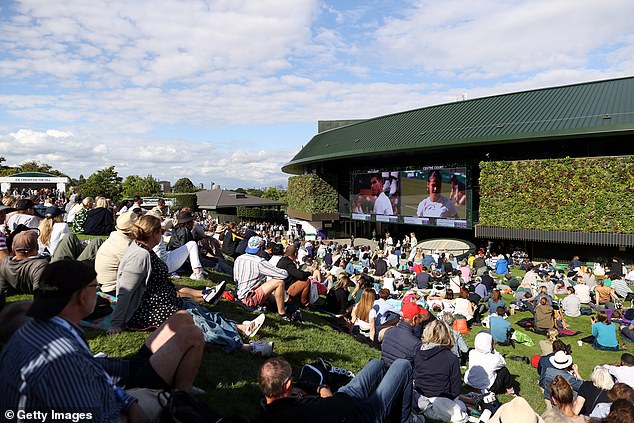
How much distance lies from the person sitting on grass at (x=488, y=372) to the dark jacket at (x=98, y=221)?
33.0 feet

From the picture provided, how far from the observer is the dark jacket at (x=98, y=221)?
1223 cm

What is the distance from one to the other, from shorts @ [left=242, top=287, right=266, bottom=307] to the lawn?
0.62ft

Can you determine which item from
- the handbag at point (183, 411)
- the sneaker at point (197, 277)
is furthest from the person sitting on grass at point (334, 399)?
the sneaker at point (197, 277)

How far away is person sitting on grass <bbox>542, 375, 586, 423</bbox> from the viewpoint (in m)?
5.12

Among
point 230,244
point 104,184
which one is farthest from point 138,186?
point 230,244

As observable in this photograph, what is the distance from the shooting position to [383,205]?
3644cm

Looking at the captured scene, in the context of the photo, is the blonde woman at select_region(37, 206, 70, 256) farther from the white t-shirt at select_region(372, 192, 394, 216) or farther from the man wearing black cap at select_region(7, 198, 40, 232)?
the white t-shirt at select_region(372, 192, 394, 216)

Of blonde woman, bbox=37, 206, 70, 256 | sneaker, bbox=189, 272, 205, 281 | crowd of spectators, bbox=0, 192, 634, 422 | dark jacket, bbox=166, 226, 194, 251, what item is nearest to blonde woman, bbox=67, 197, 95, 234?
crowd of spectators, bbox=0, 192, 634, 422

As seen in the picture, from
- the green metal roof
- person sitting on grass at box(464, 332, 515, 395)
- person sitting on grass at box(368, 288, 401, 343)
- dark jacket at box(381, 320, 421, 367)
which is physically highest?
the green metal roof

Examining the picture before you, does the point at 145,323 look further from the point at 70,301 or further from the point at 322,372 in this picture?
the point at 70,301

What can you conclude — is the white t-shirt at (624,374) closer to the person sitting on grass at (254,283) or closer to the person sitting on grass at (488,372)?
the person sitting on grass at (488,372)

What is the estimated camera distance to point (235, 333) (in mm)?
5938

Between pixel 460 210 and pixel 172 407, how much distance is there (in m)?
29.9

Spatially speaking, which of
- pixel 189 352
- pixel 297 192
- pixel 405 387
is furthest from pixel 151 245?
pixel 297 192
